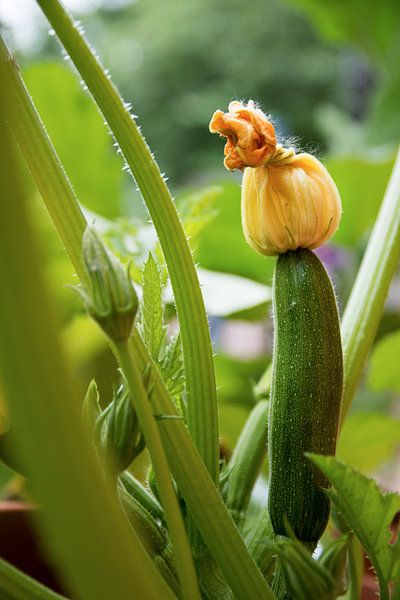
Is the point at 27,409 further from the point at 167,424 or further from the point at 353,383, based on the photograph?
the point at 353,383

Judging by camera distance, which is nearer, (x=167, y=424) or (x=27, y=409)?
(x=27, y=409)

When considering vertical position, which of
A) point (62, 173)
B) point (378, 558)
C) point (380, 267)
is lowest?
point (378, 558)

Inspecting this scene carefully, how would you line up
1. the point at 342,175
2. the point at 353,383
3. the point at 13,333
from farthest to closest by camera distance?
the point at 342,175
the point at 353,383
the point at 13,333

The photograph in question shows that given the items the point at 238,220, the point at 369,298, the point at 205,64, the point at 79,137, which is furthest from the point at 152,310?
the point at 205,64

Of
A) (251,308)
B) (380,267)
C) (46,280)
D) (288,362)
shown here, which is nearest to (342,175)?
(251,308)

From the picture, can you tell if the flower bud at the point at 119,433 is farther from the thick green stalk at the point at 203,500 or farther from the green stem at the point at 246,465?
the green stem at the point at 246,465

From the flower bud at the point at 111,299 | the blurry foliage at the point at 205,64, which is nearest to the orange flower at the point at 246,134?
the flower bud at the point at 111,299
